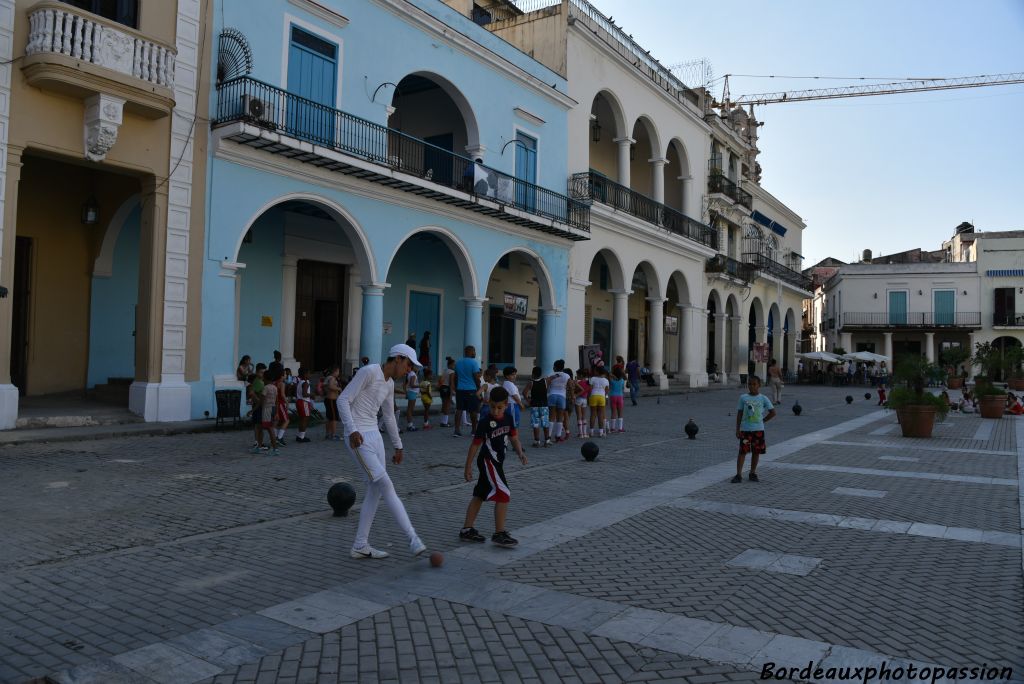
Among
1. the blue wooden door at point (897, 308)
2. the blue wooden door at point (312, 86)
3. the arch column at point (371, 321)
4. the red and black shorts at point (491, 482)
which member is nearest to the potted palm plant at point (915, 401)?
the arch column at point (371, 321)

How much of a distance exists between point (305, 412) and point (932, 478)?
9.36 m

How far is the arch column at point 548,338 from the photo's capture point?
22.5m

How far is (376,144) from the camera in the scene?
16406 mm

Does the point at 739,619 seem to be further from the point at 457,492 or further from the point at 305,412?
the point at 305,412

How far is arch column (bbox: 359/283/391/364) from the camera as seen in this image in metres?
16.2

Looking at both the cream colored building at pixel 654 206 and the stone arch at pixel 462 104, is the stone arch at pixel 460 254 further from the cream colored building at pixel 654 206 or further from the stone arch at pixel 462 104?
the cream colored building at pixel 654 206

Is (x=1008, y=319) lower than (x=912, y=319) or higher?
lower

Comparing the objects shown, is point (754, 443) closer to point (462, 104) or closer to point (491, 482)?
point (491, 482)

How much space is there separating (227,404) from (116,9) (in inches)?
268

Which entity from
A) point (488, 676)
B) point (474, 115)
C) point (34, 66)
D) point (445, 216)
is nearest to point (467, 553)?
point (488, 676)

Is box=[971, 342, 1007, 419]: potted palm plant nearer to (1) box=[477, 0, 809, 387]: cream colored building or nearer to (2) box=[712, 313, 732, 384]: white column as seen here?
(1) box=[477, 0, 809, 387]: cream colored building

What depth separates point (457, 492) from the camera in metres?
8.61

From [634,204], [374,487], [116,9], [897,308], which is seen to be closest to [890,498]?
[374,487]

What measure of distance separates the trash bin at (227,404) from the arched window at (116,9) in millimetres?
6249
